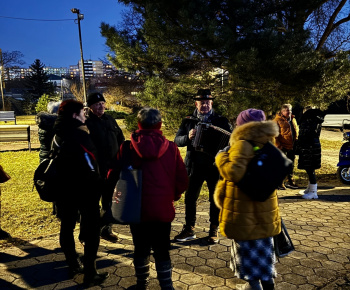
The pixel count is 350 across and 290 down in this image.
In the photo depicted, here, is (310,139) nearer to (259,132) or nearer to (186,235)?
(186,235)

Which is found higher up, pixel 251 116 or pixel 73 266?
pixel 251 116

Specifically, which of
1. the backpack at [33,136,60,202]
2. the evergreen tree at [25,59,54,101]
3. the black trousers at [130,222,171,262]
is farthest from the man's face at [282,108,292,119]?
the evergreen tree at [25,59,54,101]

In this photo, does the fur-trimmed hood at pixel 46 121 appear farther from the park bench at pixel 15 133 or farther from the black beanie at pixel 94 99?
the park bench at pixel 15 133

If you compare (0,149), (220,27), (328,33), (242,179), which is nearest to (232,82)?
(220,27)

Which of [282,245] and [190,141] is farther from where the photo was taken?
[190,141]

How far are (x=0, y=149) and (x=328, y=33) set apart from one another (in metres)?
14.1

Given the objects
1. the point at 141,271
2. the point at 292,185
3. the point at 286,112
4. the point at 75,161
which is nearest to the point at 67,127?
the point at 75,161

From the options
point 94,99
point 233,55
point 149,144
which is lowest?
point 149,144

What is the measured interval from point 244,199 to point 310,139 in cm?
417

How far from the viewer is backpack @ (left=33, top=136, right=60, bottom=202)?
2941mm

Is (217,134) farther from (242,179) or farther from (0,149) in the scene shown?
(0,149)

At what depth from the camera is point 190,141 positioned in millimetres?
3920

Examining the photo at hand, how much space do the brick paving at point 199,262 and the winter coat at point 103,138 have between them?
3.84 ft

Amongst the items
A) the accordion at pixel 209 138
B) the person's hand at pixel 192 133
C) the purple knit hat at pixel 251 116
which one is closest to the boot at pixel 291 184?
the accordion at pixel 209 138
